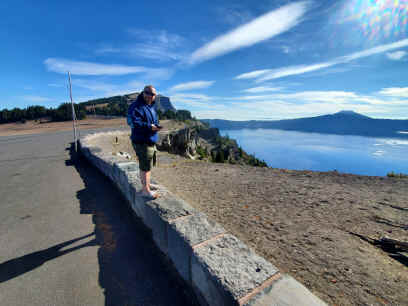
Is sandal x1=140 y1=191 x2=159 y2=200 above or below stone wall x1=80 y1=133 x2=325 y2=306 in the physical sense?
above

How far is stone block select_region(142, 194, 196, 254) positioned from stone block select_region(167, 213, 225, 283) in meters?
0.16

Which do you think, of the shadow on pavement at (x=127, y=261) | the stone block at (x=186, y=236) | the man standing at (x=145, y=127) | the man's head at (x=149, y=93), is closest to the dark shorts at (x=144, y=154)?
the man standing at (x=145, y=127)

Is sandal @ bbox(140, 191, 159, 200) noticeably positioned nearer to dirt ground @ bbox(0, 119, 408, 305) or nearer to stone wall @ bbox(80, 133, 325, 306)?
stone wall @ bbox(80, 133, 325, 306)

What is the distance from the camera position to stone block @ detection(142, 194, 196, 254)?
290cm

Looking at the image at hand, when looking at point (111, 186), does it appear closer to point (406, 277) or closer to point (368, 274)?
point (368, 274)

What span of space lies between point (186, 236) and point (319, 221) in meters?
3.35

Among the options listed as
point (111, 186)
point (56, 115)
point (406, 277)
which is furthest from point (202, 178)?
point (56, 115)

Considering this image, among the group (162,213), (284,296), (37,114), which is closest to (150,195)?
(162,213)

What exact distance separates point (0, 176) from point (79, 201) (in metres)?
4.83

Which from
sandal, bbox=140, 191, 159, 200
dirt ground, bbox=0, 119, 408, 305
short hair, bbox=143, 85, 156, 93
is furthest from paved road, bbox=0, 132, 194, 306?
short hair, bbox=143, 85, 156, 93

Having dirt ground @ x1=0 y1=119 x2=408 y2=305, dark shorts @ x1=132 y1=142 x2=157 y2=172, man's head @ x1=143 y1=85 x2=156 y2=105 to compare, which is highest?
man's head @ x1=143 y1=85 x2=156 y2=105

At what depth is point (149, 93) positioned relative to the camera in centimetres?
352

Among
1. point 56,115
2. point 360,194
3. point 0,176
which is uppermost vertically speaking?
point 56,115

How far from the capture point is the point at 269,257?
2988mm
